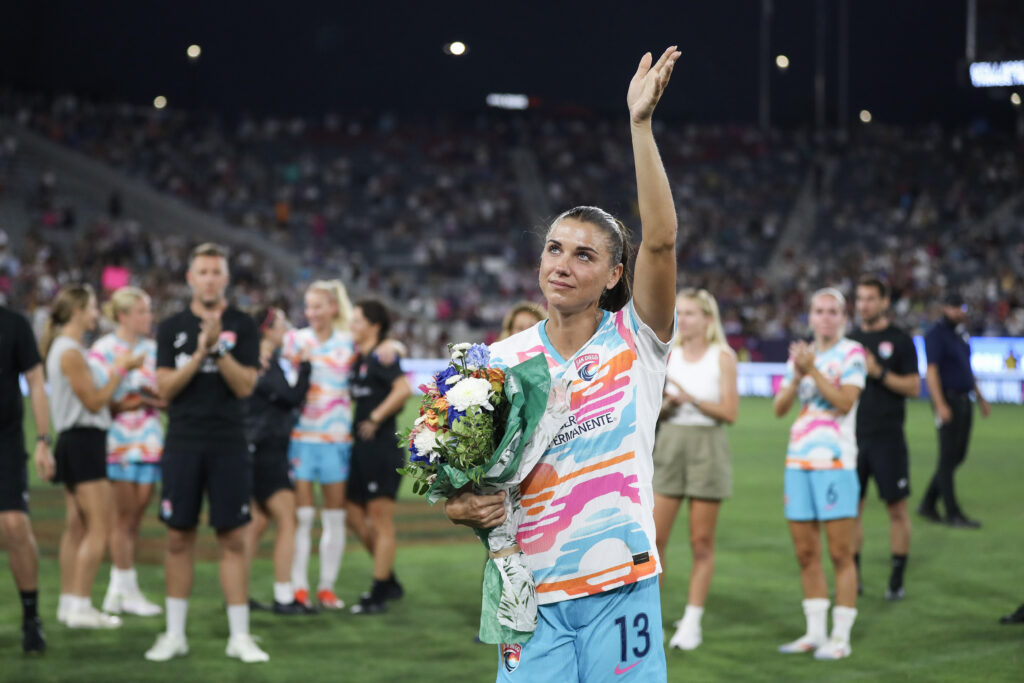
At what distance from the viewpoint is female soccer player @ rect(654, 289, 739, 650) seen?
739 cm

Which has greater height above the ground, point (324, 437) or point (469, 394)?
point (469, 394)

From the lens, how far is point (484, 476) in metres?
3.06

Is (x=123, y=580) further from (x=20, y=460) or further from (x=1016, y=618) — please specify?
(x=1016, y=618)

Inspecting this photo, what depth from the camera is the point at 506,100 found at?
5100 centimetres

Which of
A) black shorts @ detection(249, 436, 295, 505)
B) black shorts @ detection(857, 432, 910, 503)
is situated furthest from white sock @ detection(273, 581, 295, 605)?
black shorts @ detection(857, 432, 910, 503)

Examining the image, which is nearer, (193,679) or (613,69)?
(193,679)

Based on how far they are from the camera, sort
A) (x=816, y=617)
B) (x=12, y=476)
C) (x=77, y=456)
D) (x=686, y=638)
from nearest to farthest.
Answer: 1. (x=12, y=476)
2. (x=816, y=617)
3. (x=686, y=638)
4. (x=77, y=456)

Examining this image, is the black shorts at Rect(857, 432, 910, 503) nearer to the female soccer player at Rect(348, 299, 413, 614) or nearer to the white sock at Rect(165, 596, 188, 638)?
the female soccer player at Rect(348, 299, 413, 614)

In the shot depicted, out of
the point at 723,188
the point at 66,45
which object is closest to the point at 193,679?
the point at 723,188

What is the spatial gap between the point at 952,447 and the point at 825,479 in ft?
17.7

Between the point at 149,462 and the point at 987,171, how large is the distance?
42.8 meters

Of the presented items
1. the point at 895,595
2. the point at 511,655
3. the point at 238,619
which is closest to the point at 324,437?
the point at 238,619

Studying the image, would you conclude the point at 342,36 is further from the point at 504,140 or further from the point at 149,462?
the point at 149,462

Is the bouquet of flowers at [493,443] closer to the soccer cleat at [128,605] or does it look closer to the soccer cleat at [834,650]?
the soccer cleat at [834,650]
